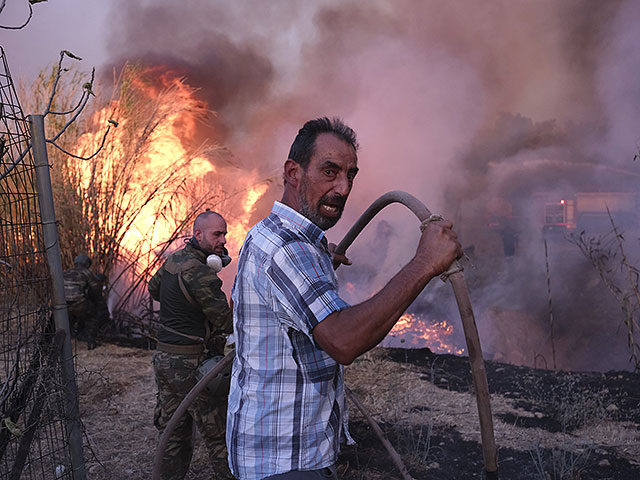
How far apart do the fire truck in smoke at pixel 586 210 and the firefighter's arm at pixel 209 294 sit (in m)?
10.2

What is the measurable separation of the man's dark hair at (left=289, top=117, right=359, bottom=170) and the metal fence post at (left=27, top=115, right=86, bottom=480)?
2.01 meters

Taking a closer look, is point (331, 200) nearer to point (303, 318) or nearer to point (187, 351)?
point (303, 318)

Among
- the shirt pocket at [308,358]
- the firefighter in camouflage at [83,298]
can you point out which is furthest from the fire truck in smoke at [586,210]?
the shirt pocket at [308,358]

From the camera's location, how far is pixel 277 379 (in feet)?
5.56

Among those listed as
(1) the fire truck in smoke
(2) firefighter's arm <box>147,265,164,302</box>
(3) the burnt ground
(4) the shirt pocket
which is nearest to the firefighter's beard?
(4) the shirt pocket

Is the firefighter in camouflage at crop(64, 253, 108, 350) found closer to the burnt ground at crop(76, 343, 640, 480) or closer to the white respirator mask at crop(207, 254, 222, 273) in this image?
the burnt ground at crop(76, 343, 640, 480)

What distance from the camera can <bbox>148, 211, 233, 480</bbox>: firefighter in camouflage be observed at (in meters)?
3.73

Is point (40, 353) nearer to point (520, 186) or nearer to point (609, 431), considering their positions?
point (609, 431)

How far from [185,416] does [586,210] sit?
11.9 metres

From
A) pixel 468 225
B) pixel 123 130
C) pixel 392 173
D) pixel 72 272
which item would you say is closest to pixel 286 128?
pixel 392 173

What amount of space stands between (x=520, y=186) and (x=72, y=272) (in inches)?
471

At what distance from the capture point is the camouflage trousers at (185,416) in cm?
370

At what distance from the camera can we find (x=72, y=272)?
27.6 ft

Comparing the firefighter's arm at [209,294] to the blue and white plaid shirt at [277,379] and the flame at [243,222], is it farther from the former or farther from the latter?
the flame at [243,222]
